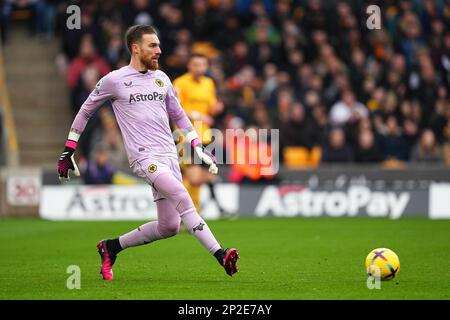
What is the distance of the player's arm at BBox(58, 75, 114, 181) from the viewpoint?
10.2 metres

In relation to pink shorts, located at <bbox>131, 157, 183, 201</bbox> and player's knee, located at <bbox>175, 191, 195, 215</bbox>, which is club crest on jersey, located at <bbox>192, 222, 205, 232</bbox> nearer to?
player's knee, located at <bbox>175, 191, 195, 215</bbox>

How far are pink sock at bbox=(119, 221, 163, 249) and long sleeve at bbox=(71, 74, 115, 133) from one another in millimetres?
1171

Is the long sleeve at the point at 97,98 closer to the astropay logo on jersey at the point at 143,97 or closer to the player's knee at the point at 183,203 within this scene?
the astropay logo on jersey at the point at 143,97

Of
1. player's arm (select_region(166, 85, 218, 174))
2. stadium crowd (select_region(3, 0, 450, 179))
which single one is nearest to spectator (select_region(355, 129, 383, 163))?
stadium crowd (select_region(3, 0, 450, 179))

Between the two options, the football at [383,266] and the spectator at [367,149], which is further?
the spectator at [367,149]

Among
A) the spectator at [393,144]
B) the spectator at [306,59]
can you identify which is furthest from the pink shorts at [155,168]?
the spectator at [393,144]

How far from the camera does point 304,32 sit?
80.0 ft

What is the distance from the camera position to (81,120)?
34.0ft

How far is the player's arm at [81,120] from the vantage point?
33.4 feet

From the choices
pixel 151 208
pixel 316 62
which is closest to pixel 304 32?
pixel 316 62

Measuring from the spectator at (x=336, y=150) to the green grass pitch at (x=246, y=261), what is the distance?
2389 mm

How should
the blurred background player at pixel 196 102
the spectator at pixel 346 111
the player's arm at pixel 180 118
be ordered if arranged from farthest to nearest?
the spectator at pixel 346 111, the blurred background player at pixel 196 102, the player's arm at pixel 180 118
